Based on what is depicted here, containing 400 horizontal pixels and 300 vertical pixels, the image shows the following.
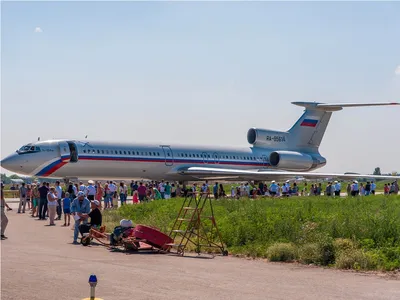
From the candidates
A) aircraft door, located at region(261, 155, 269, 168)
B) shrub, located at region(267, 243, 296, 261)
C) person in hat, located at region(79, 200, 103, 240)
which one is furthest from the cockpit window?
shrub, located at region(267, 243, 296, 261)

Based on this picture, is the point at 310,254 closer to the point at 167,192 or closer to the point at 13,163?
the point at 167,192

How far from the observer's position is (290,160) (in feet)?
161

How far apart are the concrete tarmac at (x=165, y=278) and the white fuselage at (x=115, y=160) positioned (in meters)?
21.5

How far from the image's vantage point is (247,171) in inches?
1793

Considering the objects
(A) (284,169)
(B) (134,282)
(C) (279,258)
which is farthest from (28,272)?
(A) (284,169)

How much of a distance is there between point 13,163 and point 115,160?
599 centimetres

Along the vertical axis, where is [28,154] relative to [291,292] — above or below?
above

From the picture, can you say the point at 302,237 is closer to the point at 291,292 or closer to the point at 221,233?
the point at 221,233

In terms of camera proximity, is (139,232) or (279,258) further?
(139,232)

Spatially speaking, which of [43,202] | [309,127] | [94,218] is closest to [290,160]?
[309,127]

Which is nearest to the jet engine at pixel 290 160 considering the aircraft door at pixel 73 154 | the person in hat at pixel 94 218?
the aircraft door at pixel 73 154

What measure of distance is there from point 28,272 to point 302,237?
717 cm

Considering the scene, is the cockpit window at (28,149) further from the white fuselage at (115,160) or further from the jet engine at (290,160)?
the jet engine at (290,160)

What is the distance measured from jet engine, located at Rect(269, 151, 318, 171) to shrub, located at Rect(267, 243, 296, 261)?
110ft
